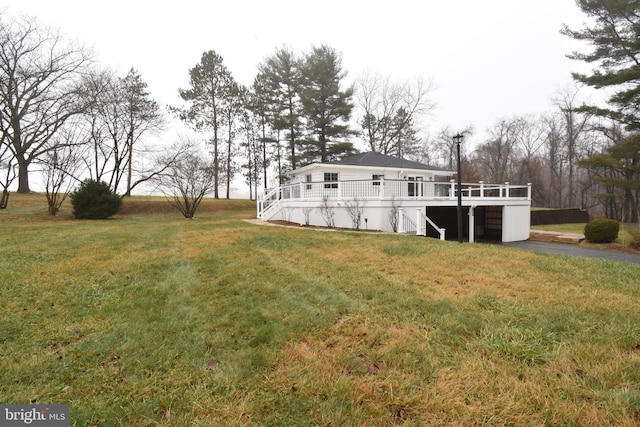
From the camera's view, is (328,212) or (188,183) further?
(188,183)

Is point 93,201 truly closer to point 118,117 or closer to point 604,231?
point 118,117

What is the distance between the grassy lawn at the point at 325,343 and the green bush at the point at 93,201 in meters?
13.0

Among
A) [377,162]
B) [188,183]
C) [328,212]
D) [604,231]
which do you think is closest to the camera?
[328,212]

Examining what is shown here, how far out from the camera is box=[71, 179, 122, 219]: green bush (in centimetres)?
1600

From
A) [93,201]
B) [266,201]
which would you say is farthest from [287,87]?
[93,201]

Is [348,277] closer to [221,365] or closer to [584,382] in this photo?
[221,365]

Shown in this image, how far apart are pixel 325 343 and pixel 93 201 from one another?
19.0m

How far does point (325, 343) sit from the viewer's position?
2631mm

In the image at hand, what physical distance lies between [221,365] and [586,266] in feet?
21.4

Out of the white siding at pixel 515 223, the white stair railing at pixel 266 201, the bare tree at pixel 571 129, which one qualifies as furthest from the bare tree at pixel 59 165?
the bare tree at pixel 571 129

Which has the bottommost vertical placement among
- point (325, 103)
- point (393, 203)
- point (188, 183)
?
point (393, 203)

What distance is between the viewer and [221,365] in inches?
90.1

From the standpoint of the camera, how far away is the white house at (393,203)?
37.5 feet

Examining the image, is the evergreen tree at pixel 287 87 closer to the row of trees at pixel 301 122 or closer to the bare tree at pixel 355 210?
the row of trees at pixel 301 122
